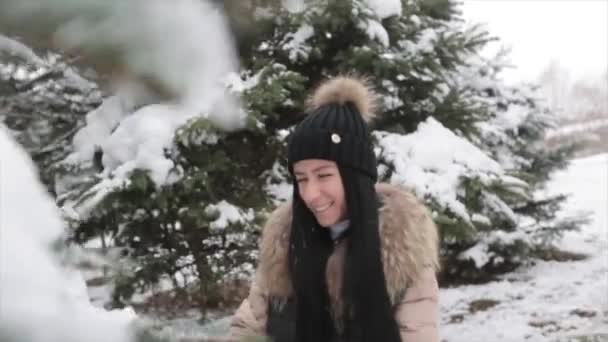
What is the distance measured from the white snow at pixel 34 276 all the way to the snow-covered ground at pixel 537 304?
469cm

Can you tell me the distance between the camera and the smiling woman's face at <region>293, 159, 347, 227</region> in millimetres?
1939

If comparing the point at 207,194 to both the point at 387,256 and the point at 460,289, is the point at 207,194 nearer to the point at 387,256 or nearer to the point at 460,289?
the point at 387,256

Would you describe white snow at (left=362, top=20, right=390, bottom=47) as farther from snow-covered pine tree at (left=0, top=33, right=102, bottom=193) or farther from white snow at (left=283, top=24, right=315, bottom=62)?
snow-covered pine tree at (left=0, top=33, right=102, bottom=193)

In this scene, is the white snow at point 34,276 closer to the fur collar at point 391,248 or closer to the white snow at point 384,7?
the fur collar at point 391,248

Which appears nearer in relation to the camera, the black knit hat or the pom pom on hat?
the black knit hat

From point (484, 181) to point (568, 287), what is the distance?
8.39 feet

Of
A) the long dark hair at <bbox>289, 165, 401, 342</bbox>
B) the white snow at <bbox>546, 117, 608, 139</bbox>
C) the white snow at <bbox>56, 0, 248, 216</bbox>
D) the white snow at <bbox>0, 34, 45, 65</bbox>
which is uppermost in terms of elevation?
the white snow at <bbox>546, 117, 608, 139</bbox>

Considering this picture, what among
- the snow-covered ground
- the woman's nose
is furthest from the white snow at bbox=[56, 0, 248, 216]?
the snow-covered ground

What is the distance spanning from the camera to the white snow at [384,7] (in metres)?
4.72

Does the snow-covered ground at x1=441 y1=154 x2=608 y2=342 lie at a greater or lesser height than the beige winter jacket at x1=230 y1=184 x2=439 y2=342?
lesser

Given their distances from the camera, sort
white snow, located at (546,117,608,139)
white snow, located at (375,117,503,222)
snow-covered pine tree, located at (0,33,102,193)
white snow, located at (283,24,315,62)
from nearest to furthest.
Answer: snow-covered pine tree, located at (0,33,102,193), white snow, located at (375,117,503,222), white snow, located at (283,24,315,62), white snow, located at (546,117,608,139)

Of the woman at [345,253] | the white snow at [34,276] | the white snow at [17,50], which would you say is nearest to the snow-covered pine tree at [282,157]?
the woman at [345,253]

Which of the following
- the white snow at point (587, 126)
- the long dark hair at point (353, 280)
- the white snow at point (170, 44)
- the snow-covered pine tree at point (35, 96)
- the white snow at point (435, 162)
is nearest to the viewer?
the white snow at point (170, 44)

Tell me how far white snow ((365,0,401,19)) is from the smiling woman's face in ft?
9.97
